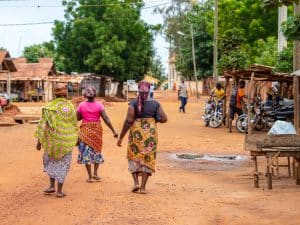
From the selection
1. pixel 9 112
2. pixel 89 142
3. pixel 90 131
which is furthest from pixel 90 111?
pixel 9 112

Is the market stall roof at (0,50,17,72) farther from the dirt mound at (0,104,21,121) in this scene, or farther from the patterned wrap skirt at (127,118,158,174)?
the patterned wrap skirt at (127,118,158,174)

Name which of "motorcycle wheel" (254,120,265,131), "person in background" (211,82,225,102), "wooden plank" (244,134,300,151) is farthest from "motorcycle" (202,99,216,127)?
"wooden plank" (244,134,300,151)

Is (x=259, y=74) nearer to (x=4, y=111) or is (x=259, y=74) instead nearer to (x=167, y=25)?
(x=4, y=111)

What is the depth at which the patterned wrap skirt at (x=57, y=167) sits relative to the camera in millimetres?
8766

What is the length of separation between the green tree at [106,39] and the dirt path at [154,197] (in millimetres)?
38717

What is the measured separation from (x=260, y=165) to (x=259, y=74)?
4753 millimetres

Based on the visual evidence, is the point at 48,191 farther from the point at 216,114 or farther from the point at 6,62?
the point at 6,62

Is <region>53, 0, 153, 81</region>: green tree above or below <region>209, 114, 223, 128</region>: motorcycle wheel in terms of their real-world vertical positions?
above

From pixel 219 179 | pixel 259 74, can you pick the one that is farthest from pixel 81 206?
pixel 259 74

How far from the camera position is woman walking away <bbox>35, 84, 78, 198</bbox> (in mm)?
8727

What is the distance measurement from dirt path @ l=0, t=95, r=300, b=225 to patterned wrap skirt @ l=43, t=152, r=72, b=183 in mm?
342

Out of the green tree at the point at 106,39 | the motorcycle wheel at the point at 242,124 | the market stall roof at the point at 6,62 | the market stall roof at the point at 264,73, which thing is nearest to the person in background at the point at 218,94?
the motorcycle wheel at the point at 242,124

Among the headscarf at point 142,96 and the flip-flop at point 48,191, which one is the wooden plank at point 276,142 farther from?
the flip-flop at point 48,191

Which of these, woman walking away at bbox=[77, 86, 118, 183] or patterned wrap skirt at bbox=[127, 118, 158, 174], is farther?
woman walking away at bbox=[77, 86, 118, 183]
